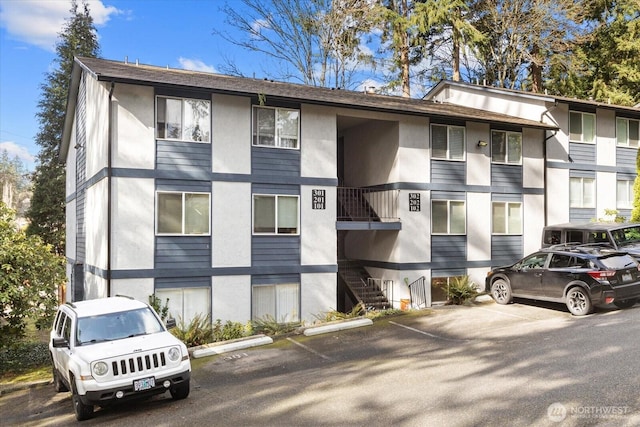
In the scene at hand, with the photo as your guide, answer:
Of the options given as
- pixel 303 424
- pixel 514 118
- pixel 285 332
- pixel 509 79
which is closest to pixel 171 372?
pixel 303 424

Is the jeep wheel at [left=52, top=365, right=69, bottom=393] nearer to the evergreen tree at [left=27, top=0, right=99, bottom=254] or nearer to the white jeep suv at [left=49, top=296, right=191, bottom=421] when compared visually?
the white jeep suv at [left=49, top=296, right=191, bottom=421]

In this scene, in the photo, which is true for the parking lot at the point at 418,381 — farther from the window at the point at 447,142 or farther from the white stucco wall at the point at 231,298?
the window at the point at 447,142

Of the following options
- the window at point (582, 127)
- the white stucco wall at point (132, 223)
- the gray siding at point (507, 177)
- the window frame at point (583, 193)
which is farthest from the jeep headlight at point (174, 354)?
the window at point (582, 127)

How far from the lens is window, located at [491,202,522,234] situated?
20578 millimetres

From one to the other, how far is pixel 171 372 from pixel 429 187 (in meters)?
12.8

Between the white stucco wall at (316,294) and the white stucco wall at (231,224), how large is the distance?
2121mm

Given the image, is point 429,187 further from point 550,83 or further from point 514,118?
point 550,83

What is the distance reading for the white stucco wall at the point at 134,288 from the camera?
48.6 feet

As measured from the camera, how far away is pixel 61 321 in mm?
10633

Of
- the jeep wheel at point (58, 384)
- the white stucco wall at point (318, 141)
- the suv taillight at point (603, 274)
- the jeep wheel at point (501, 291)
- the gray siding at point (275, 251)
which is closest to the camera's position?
the jeep wheel at point (58, 384)

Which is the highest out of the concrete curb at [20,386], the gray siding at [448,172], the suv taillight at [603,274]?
the gray siding at [448,172]

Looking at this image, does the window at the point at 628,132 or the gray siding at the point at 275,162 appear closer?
the gray siding at the point at 275,162

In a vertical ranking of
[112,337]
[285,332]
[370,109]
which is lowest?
[285,332]

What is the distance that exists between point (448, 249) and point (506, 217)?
3.09 m
